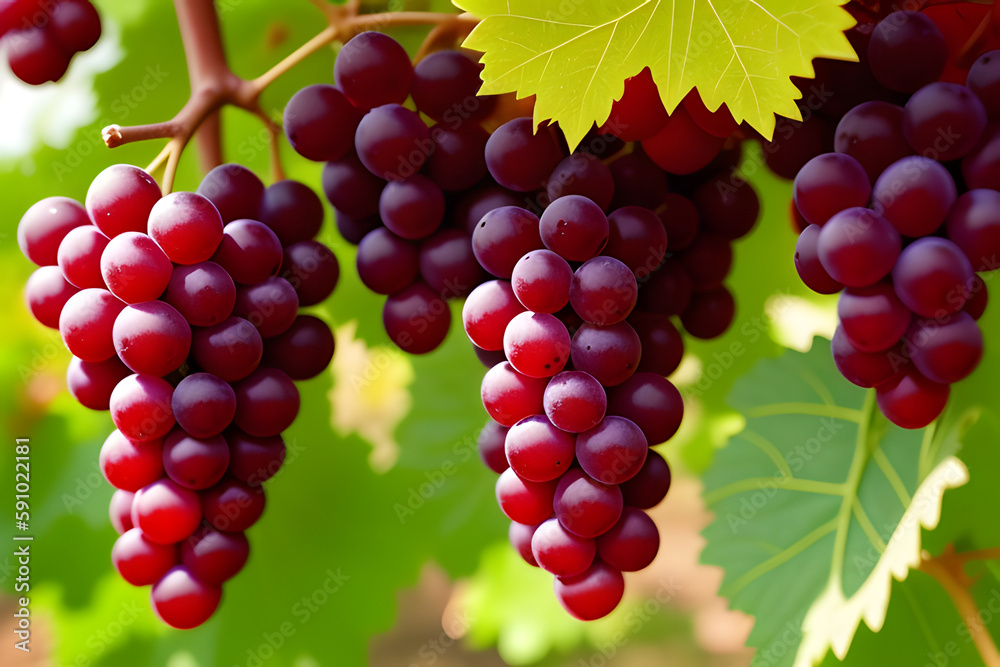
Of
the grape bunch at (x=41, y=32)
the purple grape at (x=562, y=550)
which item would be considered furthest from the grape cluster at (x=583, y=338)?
the grape bunch at (x=41, y=32)

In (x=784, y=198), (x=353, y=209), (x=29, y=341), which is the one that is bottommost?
(x=29, y=341)

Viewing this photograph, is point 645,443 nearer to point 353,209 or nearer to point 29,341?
point 353,209

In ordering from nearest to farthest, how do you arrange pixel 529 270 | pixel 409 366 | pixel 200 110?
pixel 529 270 → pixel 200 110 → pixel 409 366

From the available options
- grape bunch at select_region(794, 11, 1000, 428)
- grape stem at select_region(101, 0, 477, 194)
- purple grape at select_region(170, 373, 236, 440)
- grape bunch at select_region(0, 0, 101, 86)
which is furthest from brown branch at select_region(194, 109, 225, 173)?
grape bunch at select_region(794, 11, 1000, 428)

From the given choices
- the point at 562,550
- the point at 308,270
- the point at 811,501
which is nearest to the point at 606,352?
the point at 562,550

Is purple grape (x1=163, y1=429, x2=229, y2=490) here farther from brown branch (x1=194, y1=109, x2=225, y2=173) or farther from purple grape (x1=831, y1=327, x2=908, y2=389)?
purple grape (x1=831, y1=327, x2=908, y2=389)

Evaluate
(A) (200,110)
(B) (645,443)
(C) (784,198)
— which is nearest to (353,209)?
(A) (200,110)

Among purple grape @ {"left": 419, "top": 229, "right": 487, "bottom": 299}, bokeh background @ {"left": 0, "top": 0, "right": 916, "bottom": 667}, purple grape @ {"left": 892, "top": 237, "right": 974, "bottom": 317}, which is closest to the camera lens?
purple grape @ {"left": 892, "top": 237, "right": 974, "bottom": 317}
